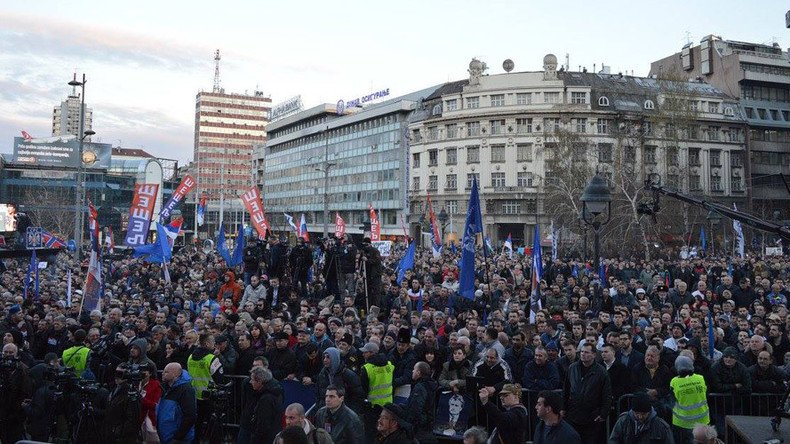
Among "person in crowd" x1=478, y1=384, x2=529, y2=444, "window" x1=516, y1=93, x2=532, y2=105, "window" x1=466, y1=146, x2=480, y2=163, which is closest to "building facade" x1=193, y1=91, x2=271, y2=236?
"window" x1=466, y1=146, x2=480, y2=163

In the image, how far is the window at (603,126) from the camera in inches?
2827

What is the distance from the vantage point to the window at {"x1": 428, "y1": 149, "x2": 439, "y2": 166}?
7825 centimetres

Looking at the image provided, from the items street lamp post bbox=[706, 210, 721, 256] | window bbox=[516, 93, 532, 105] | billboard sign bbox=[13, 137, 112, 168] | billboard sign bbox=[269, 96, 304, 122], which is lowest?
street lamp post bbox=[706, 210, 721, 256]

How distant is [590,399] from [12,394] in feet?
24.9

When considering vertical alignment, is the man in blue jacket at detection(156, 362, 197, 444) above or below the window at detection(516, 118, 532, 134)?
below

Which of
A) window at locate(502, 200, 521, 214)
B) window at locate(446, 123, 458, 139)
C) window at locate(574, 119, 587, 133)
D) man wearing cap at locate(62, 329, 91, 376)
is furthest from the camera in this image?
window at locate(446, 123, 458, 139)

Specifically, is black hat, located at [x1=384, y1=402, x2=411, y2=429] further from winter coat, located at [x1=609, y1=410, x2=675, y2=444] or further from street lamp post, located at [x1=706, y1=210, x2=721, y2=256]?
street lamp post, located at [x1=706, y1=210, x2=721, y2=256]

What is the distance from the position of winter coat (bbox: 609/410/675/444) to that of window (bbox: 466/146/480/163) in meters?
68.7

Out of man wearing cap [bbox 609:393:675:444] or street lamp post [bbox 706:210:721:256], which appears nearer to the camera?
man wearing cap [bbox 609:393:675:444]

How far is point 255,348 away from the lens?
35.4 ft

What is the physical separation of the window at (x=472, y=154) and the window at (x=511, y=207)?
19.4 ft

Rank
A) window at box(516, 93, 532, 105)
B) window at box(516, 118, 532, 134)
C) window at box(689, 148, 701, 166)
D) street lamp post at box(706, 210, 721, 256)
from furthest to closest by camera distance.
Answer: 1. window at box(689, 148, 701, 166)
2. window at box(516, 118, 532, 134)
3. window at box(516, 93, 532, 105)
4. street lamp post at box(706, 210, 721, 256)

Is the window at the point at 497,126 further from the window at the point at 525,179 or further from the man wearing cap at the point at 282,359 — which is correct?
the man wearing cap at the point at 282,359

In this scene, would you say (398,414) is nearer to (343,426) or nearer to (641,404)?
(343,426)
